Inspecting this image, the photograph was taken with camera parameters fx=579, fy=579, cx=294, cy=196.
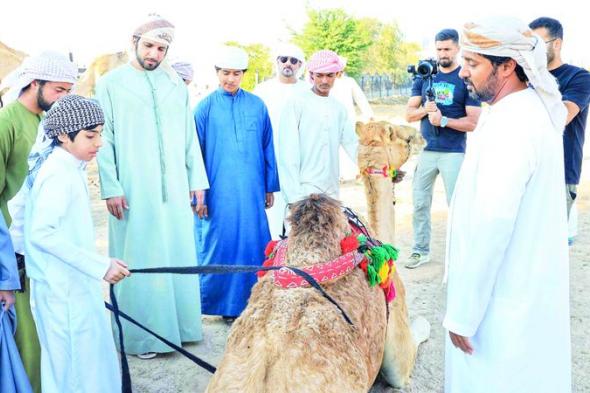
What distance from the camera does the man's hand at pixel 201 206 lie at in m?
4.76

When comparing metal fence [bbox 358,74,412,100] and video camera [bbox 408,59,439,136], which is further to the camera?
metal fence [bbox 358,74,412,100]

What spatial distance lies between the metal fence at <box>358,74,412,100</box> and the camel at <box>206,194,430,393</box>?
3623cm

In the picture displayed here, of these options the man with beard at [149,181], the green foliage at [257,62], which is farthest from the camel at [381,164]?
the green foliage at [257,62]

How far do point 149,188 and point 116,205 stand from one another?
0.27 m

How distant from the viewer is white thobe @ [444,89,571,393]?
2.19 meters

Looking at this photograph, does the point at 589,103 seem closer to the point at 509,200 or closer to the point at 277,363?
the point at 509,200

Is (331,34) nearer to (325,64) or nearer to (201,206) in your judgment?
(325,64)

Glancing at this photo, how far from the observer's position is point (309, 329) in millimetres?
2254

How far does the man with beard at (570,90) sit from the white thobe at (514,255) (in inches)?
120

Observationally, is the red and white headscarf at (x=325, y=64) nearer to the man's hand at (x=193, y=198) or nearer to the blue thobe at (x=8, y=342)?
the man's hand at (x=193, y=198)

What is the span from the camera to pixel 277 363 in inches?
83.1

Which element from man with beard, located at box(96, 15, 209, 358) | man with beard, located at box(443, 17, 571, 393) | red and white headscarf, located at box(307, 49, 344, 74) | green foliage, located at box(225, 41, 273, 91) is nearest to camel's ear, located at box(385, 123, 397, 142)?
red and white headscarf, located at box(307, 49, 344, 74)

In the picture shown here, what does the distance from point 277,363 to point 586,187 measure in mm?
10604

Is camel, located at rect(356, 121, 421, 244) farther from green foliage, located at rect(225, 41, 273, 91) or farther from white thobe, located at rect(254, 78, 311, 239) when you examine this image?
green foliage, located at rect(225, 41, 273, 91)
